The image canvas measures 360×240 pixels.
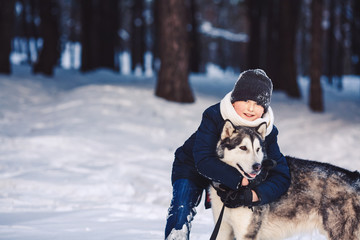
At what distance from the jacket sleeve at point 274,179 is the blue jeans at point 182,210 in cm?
65

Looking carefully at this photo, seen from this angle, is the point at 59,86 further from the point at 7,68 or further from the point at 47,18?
the point at 47,18

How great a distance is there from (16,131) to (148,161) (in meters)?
3.77

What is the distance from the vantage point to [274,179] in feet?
9.73

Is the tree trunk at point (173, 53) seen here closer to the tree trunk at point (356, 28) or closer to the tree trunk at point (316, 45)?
the tree trunk at point (316, 45)

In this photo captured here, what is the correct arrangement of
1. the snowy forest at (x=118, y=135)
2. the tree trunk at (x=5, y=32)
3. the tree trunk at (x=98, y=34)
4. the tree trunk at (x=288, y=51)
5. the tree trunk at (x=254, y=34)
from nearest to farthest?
the snowy forest at (x=118, y=135)
the tree trunk at (x=5, y=32)
the tree trunk at (x=288, y=51)
the tree trunk at (x=254, y=34)
the tree trunk at (x=98, y=34)

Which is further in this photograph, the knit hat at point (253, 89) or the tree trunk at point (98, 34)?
the tree trunk at point (98, 34)

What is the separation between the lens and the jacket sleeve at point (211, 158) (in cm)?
285

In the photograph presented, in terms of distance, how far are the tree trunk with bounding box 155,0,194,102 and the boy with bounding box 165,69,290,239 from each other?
31.7ft

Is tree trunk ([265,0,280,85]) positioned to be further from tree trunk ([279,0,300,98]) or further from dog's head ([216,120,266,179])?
dog's head ([216,120,266,179])

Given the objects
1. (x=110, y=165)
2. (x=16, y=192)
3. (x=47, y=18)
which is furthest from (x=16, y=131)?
(x=47, y=18)

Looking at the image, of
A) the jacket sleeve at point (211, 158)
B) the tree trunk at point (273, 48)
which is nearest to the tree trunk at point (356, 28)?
the tree trunk at point (273, 48)

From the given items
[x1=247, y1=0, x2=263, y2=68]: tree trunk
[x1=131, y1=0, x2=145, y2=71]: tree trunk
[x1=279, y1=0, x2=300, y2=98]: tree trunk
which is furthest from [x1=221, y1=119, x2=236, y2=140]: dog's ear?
[x1=131, y1=0, x2=145, y2=71]: tree trunk

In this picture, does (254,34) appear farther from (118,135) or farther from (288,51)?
(118,135)

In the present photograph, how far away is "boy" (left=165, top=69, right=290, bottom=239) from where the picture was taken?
2.88 meters
